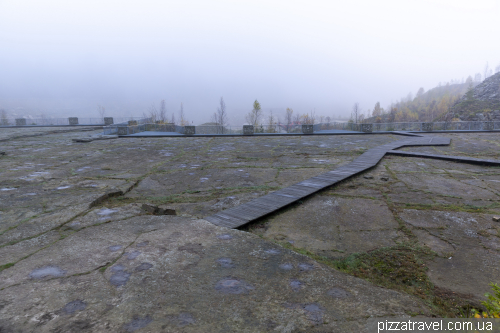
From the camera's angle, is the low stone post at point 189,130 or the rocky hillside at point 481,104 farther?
the rocky hillside at point 481,104

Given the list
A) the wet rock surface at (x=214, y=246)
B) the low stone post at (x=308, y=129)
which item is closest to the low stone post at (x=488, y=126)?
the low stone post at (x=308, y=129)

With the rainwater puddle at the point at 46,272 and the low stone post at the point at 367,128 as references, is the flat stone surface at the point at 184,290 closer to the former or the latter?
the rainwater puddle at the point at 46,272

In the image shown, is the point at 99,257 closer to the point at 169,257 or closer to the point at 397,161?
the point at 169,257

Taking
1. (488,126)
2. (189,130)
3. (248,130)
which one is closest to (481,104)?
(488,126)

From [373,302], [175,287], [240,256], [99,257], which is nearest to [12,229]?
[99,257]

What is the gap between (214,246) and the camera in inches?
144

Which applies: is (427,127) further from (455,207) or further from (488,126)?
(455,207)

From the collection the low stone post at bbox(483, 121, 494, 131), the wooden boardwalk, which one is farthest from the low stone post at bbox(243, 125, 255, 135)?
the low stone post at bbox(483, 121, 494, 131)

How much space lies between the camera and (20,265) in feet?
10.6

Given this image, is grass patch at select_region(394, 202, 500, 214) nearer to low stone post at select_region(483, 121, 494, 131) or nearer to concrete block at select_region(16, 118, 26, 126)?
low stone post at select_region(483, 121, 494, 131)

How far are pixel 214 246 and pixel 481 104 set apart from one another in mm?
77935

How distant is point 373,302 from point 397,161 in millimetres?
7193

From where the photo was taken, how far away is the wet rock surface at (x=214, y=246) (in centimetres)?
246

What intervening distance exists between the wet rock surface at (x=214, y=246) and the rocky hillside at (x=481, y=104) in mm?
52872
